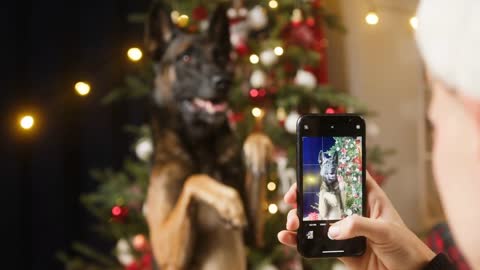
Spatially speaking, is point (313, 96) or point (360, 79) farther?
point (360, 79)

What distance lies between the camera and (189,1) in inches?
84.2

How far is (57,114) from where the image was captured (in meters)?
2.41

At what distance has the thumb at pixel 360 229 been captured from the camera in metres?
0.70

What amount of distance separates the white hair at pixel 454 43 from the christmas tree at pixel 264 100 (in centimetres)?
157

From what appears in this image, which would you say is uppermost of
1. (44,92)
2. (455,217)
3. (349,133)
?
(44,92)

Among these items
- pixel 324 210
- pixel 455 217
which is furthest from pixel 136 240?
pixel 455 217

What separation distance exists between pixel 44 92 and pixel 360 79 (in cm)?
145

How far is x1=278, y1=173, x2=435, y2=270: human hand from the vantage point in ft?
2.33

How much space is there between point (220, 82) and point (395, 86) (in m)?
1.52

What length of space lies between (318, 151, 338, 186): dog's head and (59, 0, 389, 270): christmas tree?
122 centimetres

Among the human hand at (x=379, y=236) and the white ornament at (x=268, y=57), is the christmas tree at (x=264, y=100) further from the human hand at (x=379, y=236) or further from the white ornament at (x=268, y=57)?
the human hand at (x=379, y=236)

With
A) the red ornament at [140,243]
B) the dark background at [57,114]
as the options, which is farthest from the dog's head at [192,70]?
the dark background at [57,114]

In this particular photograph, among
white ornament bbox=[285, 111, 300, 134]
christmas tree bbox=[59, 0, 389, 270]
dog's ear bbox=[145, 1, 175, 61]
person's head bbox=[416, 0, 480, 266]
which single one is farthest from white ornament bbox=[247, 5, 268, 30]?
person's head bbox=[416, 0, 480, 266]

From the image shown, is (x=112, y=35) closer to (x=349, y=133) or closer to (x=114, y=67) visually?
(x=114, y=67)
